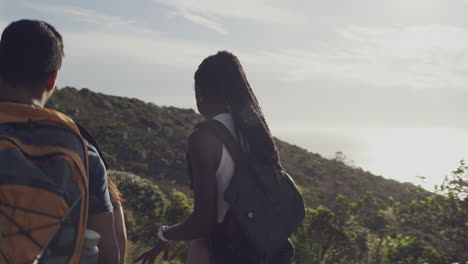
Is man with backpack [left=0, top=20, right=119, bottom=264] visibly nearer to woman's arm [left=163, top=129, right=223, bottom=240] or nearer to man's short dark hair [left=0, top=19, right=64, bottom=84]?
man's short dark hair [left=0, top=19, right=64, bottom=84]

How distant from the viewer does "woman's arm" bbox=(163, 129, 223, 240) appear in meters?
1.99

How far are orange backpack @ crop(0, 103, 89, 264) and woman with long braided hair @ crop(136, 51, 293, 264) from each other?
64 centimetres

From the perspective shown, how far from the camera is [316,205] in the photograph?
11758 millimetres

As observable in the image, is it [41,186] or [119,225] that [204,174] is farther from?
[41,186]

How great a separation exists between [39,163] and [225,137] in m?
0.89

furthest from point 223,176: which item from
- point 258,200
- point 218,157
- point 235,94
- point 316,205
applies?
point 316,205

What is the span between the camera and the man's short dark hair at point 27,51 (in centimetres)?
149

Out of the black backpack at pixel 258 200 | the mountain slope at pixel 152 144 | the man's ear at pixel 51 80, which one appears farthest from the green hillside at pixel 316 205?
Result: the man's ear at pixel 51 80

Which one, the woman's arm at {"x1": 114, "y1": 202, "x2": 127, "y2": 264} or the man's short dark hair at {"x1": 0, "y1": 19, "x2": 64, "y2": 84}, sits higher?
the man's short dark hair at {"x1": 0, "y1": 19, "x2": 64, "y2": 84}

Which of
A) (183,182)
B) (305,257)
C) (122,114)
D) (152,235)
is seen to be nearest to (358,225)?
(305,257)

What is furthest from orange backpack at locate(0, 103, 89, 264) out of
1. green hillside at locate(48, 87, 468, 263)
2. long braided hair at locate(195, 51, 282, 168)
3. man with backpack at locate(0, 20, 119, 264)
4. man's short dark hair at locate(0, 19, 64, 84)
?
green hillside at locate(48, 87, 468, 263)

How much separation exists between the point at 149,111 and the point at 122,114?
14.4 ft

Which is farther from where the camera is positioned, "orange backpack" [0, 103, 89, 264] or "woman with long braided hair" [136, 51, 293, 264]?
"woman with long braided hair" [136, 51, 293, 264]

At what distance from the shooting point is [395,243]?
18.1 ft
